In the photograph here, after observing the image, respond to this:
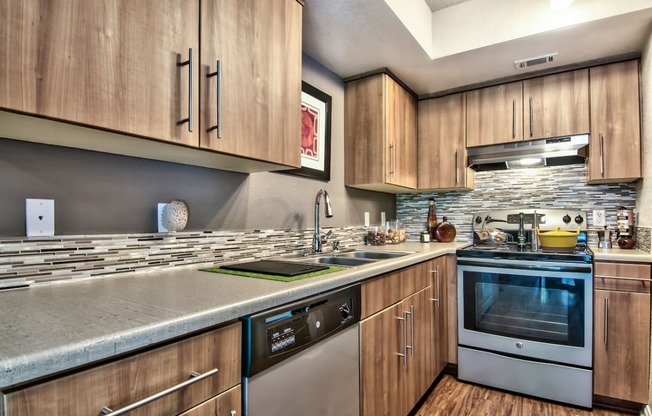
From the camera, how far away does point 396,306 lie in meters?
1.71

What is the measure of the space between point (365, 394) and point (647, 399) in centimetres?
173

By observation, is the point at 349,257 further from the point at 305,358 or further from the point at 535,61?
the point at 535,61

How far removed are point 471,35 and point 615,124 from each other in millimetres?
1125

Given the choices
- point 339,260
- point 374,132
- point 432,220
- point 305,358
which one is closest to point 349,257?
point 339,260

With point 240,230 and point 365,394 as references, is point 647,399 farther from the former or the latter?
point 240,230

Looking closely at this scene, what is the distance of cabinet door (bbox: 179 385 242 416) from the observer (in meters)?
0.77

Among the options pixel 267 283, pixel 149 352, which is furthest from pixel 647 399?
pixel 149 352

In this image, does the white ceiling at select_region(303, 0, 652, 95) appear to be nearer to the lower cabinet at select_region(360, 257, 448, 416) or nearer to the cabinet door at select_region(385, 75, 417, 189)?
the cabinet door at select_region(385, 75, 417, 189)

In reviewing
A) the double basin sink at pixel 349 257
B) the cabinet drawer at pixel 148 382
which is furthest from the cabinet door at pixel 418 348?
the cabinet drawer at pixel 148 382

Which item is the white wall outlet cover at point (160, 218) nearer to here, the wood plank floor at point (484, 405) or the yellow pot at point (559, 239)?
the wood plank floor at point (484, 405)

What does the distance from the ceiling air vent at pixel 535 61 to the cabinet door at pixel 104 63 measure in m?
2.17

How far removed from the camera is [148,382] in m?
0.68

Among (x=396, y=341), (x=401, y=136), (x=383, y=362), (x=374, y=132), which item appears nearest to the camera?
(x=383, y=362)

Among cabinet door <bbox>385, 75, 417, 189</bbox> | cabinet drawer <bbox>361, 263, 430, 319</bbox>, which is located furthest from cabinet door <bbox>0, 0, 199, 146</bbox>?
cabinet door <bbox>385, 75, 417, 189</bbox>
